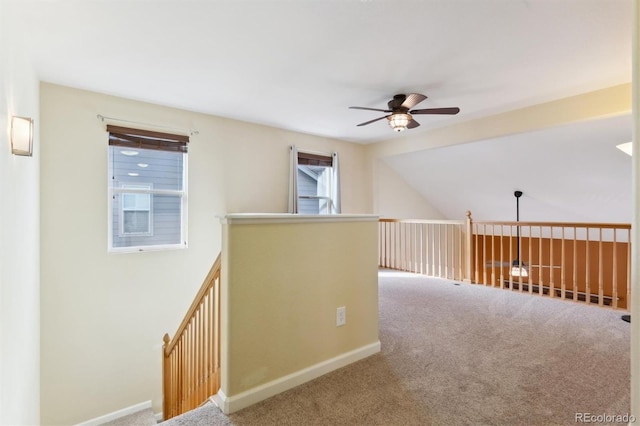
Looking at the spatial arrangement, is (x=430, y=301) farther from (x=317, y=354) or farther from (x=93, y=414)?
(x=93, y=414)

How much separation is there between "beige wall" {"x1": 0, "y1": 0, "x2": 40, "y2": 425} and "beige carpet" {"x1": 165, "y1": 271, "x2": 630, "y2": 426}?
2.94 feet

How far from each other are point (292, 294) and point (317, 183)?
3397 millimetres

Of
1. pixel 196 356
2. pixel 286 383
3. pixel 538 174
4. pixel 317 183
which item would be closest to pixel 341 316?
pixel 286 383

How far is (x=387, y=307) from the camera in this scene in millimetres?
3592

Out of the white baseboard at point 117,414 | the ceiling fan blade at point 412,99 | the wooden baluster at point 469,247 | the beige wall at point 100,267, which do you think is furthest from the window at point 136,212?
the wooden baluster at point 469,247

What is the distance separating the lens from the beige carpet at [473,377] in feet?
5.69

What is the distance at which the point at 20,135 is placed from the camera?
62.9 inches

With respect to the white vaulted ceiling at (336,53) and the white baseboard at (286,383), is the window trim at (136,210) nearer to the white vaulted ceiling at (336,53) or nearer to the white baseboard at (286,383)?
the white vaulted ceiling at (336,53)

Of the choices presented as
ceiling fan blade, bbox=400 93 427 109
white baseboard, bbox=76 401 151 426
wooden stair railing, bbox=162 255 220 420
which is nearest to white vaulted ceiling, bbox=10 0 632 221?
ceiling fan blade, bbox=400 93 427 109

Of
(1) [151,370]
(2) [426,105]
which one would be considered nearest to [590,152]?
(2) [426,105]

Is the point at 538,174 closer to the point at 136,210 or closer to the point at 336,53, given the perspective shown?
the point at 336,53

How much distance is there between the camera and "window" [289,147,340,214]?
502 cm

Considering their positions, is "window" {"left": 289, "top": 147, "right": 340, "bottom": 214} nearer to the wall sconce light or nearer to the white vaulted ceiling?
the white vaulted ceiling

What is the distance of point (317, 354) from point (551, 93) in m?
3.50
